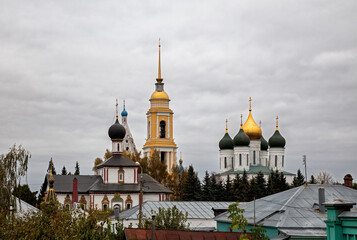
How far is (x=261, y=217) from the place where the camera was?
72.5ft

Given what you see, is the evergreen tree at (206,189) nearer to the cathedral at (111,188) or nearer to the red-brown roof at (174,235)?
the cathedral at (111,188)

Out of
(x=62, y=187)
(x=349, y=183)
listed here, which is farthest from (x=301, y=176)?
(x=349, y=183)

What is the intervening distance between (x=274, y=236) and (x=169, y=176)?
5117cm

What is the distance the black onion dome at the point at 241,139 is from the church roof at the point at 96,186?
20531 mm

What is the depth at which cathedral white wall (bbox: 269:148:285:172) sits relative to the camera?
270ft

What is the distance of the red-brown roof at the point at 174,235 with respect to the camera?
16781mm

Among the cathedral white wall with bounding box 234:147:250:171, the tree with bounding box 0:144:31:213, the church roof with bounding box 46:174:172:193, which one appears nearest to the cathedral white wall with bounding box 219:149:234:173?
the cathedral white wall with bounding box 234:147:250:171

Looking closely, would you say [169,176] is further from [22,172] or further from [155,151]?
[22,172]

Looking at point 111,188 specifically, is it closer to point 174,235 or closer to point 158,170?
point 158,170

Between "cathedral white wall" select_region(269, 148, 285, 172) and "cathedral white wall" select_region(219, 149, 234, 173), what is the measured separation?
5018mm

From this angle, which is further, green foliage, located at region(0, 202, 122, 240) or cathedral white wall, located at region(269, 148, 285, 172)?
cathedral white wall, located at region(269, 148, 285, 172)

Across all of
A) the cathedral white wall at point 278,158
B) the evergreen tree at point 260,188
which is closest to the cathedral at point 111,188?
the evergreen tree at point 260,188

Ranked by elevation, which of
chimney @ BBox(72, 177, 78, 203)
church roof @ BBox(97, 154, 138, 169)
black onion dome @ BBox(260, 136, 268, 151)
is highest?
black onion dome @ BBox(260, 136, 268, 151)

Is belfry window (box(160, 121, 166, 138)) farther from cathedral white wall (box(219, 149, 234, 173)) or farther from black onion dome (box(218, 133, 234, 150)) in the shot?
cathedral white wall (box(219, 149, 234, 173))
